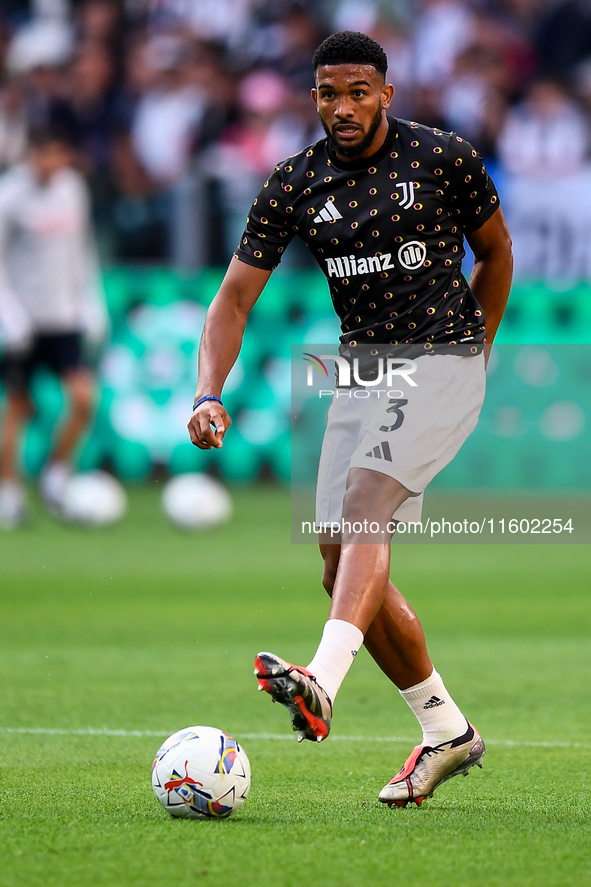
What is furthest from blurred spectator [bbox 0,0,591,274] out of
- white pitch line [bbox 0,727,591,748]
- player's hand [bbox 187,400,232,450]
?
player's hand [bbox 187,400,232,450]

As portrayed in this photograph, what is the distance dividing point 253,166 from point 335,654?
424 inches

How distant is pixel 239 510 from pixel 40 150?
12.1ft

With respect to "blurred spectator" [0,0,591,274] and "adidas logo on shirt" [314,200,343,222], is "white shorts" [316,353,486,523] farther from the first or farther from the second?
"blurred spectator" [0,0,591,274]

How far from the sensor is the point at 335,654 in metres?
3.79

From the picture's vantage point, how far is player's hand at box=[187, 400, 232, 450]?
412 cm

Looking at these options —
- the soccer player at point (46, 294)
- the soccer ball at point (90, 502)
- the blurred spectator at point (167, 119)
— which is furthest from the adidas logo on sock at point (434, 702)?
the blurred spectator at point (167, 119)

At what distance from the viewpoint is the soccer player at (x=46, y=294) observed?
11898mm

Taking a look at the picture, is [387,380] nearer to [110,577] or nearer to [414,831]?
[414,831]

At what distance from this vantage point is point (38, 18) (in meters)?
15.6

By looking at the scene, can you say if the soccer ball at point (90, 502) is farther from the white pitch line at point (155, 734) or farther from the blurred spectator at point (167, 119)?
the white pitch line at point (155, 734)

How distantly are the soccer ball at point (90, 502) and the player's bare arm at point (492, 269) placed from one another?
7444 mm

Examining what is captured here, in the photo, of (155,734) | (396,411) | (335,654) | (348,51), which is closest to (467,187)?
(348,51)

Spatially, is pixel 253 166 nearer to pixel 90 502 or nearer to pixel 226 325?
pixel 90 502

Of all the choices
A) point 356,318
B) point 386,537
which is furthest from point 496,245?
point 386,537
